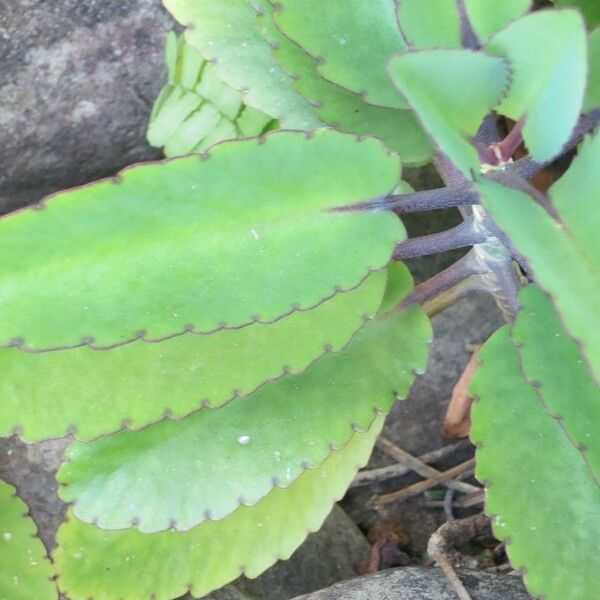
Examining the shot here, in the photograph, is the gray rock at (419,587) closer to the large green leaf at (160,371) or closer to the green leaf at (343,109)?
the large green leaf at (160,371)

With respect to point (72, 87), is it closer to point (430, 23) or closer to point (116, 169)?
point (116, 169)

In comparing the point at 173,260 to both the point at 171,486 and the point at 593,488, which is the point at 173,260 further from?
the point at 593,488

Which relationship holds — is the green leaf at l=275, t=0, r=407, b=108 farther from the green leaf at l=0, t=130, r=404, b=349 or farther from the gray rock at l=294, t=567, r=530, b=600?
the gray rock at l=294, t=567, r=530, b=600

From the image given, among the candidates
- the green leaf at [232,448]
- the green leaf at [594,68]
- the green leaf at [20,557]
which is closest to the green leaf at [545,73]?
the green leaf at [594,68]

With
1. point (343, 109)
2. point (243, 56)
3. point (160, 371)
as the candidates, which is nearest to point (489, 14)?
point (343, 109)

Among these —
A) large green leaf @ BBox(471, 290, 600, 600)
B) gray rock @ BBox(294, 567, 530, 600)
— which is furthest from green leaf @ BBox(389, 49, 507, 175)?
gray rock @ BBox(294, 567, 530, 600)

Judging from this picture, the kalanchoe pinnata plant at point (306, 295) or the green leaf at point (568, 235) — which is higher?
the green leaf at point (568, 235)
